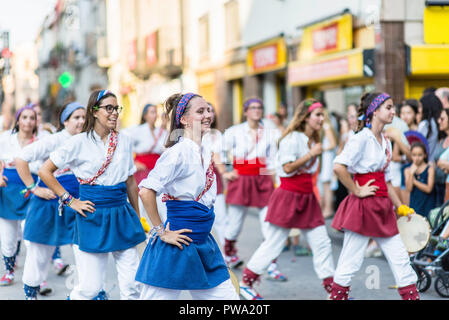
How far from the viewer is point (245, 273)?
21.8ft

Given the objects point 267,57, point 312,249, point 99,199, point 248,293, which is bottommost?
point 248,293

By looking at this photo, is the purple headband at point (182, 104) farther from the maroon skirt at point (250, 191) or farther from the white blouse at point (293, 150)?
the maroon skirt at point (250, 191)

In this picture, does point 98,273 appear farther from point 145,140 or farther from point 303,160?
point 145,140

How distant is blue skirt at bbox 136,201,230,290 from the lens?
161 inches

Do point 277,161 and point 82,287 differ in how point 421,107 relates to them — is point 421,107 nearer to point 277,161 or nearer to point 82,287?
point 277,161

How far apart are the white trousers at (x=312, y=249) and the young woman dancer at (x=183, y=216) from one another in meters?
2.36

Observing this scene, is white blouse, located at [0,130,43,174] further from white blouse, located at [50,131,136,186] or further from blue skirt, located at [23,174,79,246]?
white blouse, located at [50,131,136,186]

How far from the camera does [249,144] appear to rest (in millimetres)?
8047

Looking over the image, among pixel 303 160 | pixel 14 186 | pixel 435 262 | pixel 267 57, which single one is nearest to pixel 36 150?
pixel 14 186

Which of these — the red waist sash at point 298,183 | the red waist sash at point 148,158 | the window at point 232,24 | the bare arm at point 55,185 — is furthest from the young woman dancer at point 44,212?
the window at point 232,24

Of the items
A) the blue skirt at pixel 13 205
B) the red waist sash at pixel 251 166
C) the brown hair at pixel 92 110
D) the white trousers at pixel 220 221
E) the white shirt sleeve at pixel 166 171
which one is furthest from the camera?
the white trousers at pixel 220 221

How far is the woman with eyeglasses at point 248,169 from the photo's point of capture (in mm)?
8000

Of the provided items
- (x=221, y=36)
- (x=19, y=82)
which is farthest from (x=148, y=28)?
(x=19, y=82)

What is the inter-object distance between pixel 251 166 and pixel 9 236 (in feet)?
9.11
